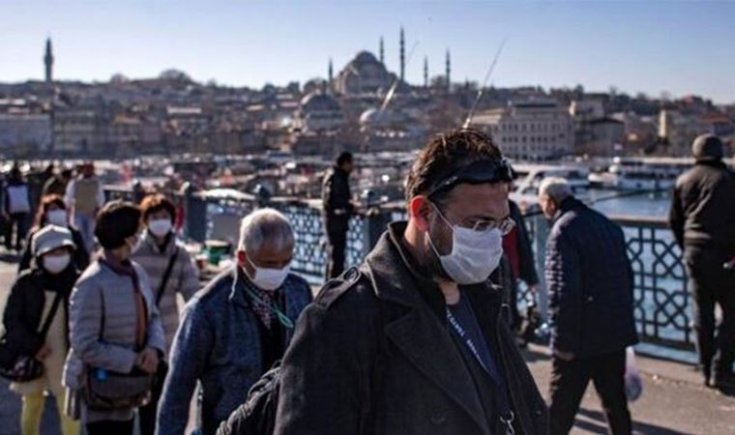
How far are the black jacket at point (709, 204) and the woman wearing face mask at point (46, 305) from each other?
3205mm

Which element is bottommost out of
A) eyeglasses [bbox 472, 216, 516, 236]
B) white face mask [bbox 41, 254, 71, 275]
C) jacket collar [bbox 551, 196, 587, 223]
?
white face mask [bbox 41, 254, 71, 275]

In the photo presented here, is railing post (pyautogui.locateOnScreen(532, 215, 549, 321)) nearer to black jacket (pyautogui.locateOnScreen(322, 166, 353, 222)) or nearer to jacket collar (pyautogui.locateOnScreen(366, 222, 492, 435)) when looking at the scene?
black jacket (pyautogui.locateOnScreen(322, 166, 353, 222))

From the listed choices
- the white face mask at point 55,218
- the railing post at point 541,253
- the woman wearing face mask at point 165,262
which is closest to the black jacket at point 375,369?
the woman wearing face mask at point 165,262

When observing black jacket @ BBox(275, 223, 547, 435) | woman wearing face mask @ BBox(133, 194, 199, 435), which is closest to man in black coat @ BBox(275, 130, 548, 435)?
black jacket @ BBox(275, 223, 547, 435)

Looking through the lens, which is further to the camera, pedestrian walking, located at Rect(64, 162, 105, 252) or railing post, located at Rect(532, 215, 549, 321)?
pedestrian walking, located at Rect(64, 162, 105, 252)

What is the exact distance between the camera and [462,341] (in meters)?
2.02

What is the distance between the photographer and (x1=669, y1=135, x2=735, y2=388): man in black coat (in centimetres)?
583

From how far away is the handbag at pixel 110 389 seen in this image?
4.12 m

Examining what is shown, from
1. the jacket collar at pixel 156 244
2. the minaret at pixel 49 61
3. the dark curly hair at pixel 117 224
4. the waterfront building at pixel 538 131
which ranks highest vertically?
the minaret at pixel 49 61

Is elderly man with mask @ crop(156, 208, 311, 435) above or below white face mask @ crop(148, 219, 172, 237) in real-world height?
below

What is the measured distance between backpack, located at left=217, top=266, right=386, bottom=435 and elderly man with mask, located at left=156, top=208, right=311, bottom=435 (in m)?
1.02

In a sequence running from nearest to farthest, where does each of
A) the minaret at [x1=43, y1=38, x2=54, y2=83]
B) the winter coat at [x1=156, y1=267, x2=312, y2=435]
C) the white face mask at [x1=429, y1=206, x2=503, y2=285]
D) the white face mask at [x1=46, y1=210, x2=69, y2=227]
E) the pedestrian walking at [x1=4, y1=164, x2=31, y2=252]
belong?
the white face mask at [x1=429, y1=206, x2=503, y2=285]
the winter coat at [x1=156, y1=267, x2=312, y2=435]
the white face mask at [x1=46, y1=210, x2=69, y2=227]
the pedestrian walking at [x1=4, y1=164, x2=31, y2=252]
the minaret at [x1=43, y1=38, x2=54, y2=83]

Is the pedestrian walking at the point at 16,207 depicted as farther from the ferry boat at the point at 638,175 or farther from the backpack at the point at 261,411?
the ferry boat at the point at 638,175

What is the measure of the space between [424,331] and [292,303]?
4.58 ft
